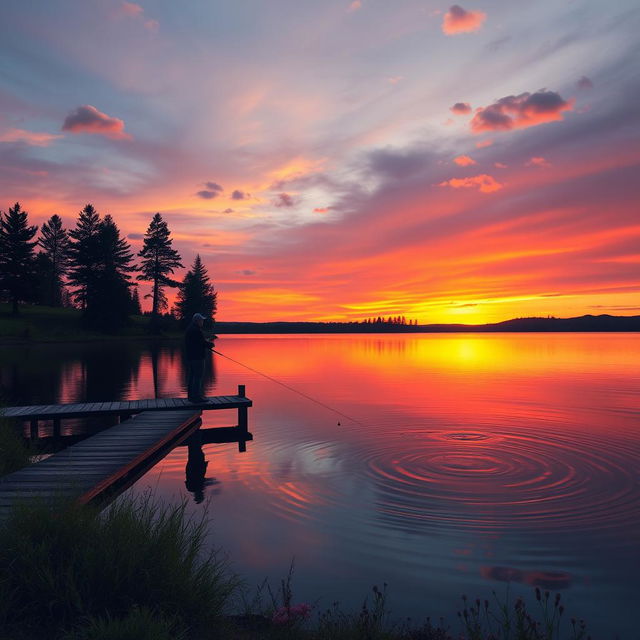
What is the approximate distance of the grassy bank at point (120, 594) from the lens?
4.55 meters

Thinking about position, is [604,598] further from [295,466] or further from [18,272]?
[18,272]

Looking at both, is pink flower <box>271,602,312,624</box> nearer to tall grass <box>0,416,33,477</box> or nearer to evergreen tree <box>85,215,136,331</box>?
tall grass <box>0,416,33,477</box>

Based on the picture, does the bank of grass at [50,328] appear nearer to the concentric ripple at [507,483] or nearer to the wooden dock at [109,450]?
the wooden dock at [109,450]

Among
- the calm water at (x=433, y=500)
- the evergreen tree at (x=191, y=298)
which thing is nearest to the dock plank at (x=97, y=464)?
the calm water at (x=433, y=500)

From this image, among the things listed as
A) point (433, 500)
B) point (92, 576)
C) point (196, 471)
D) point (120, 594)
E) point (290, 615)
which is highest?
point (92, 576)

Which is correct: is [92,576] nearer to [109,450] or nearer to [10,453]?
[109,450]

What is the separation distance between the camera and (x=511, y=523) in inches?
355

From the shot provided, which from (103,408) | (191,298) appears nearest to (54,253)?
(191,298)

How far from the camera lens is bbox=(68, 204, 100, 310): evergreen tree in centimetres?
7375

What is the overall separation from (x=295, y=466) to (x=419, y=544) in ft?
18.6

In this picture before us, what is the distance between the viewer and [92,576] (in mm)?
4910

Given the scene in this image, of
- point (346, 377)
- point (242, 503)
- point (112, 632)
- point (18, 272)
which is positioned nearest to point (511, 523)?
point (242, 503)

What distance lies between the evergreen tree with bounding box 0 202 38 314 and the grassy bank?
6963 cm

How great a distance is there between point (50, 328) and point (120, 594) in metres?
70.3
